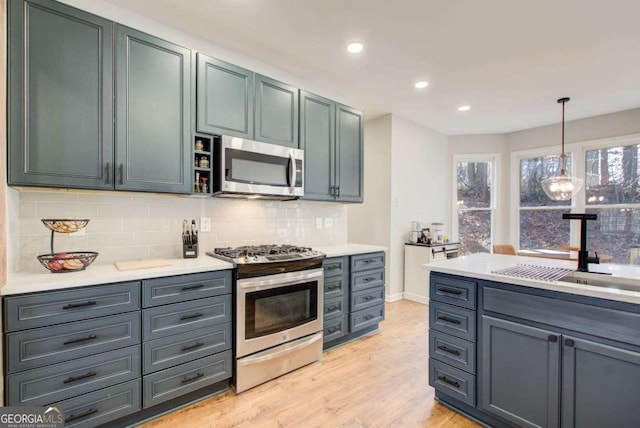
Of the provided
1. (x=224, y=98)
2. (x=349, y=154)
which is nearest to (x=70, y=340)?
(x=224, y=98)

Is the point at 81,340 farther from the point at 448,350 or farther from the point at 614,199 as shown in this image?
the point at 614,199

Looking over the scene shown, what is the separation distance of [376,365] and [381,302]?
2.54 feet

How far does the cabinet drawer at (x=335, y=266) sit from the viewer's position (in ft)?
9.04

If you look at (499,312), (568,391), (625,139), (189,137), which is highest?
(625,139)

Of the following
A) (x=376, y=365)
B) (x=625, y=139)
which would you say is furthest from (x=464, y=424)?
(x=625, y=139)

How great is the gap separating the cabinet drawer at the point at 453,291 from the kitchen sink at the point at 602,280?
451 millimetres

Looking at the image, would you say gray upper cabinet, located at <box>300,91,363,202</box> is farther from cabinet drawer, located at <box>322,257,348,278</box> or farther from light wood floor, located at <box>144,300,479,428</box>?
light wood floor, located at <box>144,300,479,428</box>

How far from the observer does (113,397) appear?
5.56 ft

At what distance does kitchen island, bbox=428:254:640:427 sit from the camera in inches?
53.9

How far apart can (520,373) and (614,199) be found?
4.26 metres

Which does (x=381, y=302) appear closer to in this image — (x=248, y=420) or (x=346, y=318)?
(x=346, y=318)

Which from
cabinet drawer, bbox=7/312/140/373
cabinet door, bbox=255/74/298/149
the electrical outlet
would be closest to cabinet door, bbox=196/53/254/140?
cabinet door, bbox=255/74/298/149

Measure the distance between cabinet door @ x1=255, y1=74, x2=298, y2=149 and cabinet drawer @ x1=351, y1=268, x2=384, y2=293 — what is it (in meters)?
1.40

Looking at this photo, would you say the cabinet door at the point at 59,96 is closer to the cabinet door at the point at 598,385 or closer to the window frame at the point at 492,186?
the cabinet door at the point at 598,385
